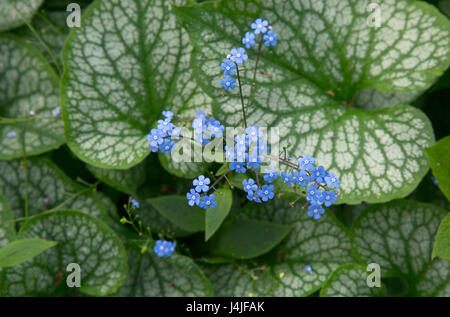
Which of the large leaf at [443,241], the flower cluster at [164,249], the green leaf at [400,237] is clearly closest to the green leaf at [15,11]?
the flower cluster at [164,249]

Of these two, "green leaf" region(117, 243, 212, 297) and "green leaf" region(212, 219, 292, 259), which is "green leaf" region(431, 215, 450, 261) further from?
"green leaf" region(117, 243, 212, 297)

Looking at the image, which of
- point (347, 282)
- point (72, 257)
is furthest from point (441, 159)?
point (72, 257)

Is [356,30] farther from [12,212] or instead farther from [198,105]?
[12,212]

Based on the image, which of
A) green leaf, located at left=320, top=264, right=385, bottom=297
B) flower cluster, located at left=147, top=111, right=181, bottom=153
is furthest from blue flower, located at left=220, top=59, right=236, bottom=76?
green leaf, located at left=320, top=264, right=385, bottom=297

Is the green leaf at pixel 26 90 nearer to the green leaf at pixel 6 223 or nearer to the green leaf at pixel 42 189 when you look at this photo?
the green leaf at pixel 42 189

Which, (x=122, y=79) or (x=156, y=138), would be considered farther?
(x=122, y=79)

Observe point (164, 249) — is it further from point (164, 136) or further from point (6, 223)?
point (6, 223)

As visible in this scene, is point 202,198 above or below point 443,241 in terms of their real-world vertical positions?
above

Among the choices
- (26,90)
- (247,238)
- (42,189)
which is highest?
(26,90)
